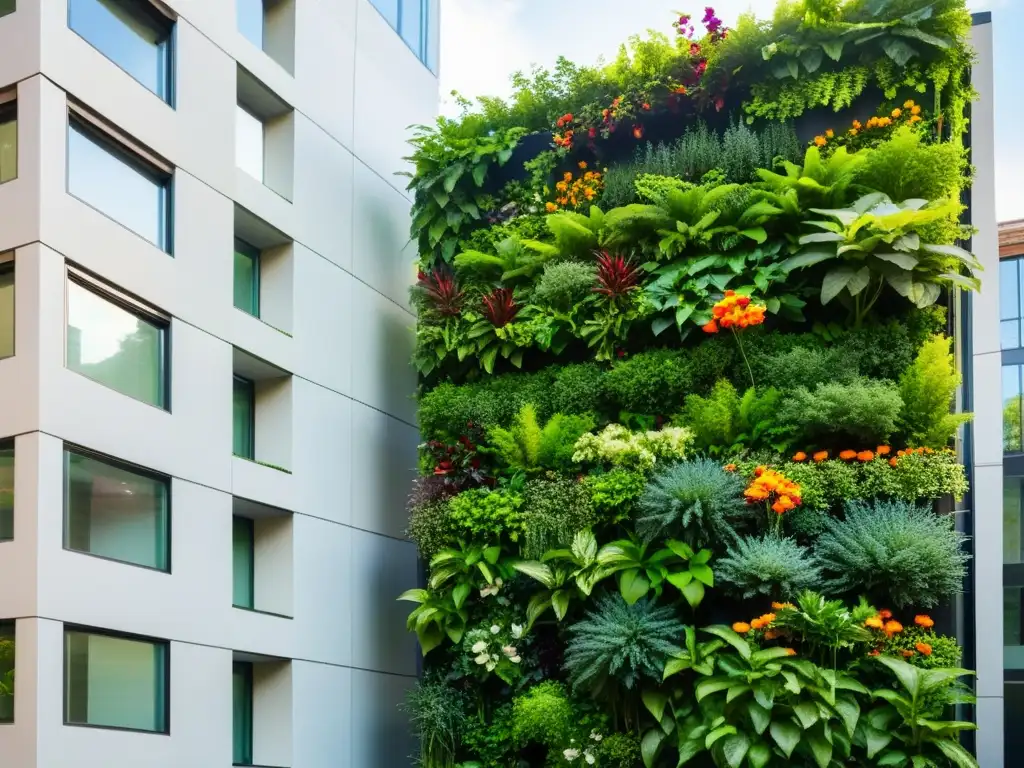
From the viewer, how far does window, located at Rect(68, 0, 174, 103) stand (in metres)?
9.84

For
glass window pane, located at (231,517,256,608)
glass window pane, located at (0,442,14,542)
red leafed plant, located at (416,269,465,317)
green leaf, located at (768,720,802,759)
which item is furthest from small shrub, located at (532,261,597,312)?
glass window pane, located at (0,442,14,542)

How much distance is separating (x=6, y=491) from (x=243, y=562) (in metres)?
3.47

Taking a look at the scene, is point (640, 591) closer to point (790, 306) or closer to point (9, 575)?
point (790, 306)

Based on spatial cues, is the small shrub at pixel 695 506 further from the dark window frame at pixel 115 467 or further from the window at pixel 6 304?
the window at pixel 6 304

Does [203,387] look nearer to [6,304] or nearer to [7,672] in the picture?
[6,304]

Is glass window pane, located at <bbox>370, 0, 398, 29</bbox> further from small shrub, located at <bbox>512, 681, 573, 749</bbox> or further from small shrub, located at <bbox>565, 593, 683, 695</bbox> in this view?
small shrub, located at <bbox>512, 681, 573, 749</bbox>

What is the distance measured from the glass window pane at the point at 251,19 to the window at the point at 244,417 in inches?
151

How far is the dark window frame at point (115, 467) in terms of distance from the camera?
888 centimetres

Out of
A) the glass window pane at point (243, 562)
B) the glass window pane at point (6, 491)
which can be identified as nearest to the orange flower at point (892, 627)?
the glass window pane at point (243, 562)

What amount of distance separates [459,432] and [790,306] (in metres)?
3.97

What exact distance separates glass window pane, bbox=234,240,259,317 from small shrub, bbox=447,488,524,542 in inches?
127

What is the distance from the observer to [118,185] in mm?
9992

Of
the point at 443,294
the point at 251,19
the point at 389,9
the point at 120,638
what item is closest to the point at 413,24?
the point at 389,9

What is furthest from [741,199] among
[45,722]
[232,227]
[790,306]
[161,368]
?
[45,722]
